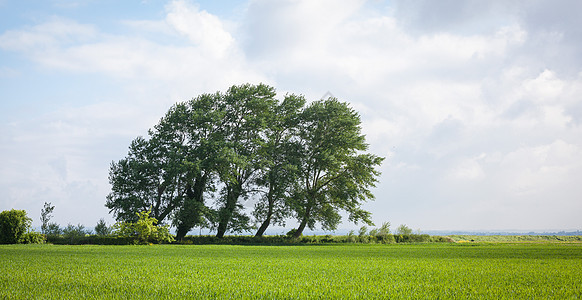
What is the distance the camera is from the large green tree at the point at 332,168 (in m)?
31.4

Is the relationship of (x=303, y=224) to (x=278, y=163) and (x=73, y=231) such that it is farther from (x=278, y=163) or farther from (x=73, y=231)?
(x=73, y=231)

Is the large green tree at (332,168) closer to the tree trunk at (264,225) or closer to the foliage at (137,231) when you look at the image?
the tree trunk at (264,225)

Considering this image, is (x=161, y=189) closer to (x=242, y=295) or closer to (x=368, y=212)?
(x=368, y=212)

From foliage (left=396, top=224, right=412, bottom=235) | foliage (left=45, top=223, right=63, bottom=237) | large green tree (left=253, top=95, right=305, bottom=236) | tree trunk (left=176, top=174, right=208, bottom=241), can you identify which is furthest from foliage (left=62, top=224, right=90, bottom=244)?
foliage (left=396, top=224, right=412, bottom=235)

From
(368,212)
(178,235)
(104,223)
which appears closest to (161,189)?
(178,235)

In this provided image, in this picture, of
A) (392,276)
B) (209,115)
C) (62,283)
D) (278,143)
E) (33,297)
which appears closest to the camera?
(33,297)

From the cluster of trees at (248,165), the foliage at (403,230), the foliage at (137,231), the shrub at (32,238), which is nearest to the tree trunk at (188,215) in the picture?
the cluster of trees at (248,165)

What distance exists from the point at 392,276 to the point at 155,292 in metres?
4.00

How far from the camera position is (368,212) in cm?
3191

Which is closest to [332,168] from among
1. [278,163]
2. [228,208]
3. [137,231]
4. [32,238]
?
[278,163]

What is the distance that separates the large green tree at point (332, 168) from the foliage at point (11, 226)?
18.1 meters

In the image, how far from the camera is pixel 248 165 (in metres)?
30.5

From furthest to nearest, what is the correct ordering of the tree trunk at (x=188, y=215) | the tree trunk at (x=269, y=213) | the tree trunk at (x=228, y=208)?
1. the tree trunk at (x=269, y=213)
2. the tree trunk at (x=228, y=208)
3. the tree trunk at (x=188, y=215)

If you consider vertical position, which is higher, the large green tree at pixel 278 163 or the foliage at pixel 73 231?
→ the large green tree at pixel 278 163
